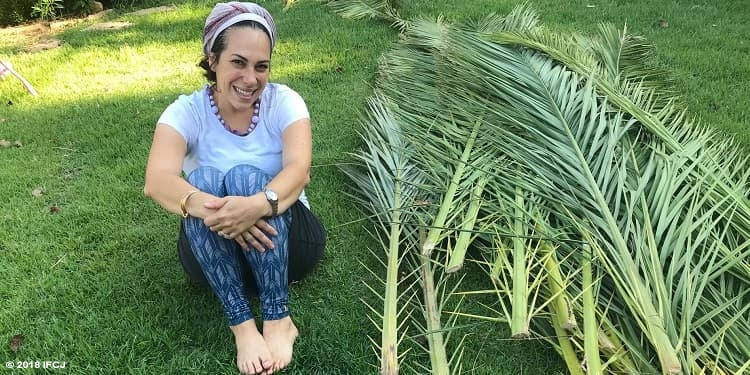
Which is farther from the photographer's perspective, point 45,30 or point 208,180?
point 45,30

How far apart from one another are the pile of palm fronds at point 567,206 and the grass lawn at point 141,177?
7.7 inches

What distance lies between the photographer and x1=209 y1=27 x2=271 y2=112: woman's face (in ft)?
5.54

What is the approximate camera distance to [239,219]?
1.57m

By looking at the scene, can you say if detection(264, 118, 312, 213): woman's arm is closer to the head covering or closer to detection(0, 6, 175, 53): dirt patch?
the head covering

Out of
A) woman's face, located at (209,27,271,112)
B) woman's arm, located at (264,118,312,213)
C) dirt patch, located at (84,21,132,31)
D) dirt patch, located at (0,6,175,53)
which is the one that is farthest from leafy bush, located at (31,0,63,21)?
woman's arm, located at (264,118,312,213)

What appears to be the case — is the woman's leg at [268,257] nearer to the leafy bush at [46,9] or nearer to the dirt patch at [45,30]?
the dirt patch at [45,30]

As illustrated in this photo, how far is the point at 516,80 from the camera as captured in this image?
8.14ft

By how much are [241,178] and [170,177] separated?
199 mm

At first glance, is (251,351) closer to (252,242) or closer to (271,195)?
(252,242)

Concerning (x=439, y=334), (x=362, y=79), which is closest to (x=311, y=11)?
(x=362, y=79)

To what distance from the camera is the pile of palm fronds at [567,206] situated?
147 centimetres

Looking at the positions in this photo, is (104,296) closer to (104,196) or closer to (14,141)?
(104,196)

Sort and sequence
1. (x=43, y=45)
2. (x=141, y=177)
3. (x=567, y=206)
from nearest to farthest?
1. (x=567, y=206)
2. (x=141, y=177)
3. (x=43, y=45)

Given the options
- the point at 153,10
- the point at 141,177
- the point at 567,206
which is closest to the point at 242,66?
the point at 567,206
